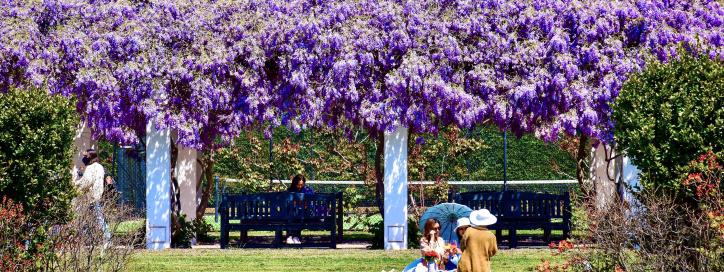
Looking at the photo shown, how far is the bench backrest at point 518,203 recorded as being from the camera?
1583 cm

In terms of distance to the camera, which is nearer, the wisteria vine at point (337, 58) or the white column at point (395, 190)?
the white column at point (395, 190)

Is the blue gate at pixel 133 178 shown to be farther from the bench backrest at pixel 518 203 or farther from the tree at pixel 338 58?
the bench backrest at pixel 518 203

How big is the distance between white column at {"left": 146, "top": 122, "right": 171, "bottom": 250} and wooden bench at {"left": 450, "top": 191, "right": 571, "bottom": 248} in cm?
373

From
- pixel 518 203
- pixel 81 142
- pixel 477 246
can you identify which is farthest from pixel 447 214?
pixel 81 142

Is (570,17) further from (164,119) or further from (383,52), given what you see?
(164,119)

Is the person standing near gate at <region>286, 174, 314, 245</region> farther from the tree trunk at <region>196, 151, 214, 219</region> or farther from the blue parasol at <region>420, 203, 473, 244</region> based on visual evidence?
the blue parasol at <region>420, 203, 473, 244</region>

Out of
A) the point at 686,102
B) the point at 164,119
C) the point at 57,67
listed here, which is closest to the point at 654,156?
the point at 686,102

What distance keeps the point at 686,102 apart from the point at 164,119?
8.04 metres

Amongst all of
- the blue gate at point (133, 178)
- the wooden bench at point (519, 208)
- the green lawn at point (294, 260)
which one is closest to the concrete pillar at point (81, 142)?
the blue gate at point (133, 178)

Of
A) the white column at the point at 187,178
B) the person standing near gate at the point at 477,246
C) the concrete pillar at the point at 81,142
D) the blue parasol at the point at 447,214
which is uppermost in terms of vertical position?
the concrete pillar at the point at 81,142

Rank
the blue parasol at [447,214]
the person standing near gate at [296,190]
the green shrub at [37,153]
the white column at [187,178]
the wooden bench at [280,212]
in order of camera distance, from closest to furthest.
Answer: the green shrub at [37,153]
the blue parasol at [447,214]
the wooden bench at [280,212]
the person standing near gate at [296,190]
the white column at [187,178]

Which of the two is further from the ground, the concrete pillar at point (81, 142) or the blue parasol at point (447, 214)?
the concrete pillar at point (81, 142)

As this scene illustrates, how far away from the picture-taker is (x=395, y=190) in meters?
15.9

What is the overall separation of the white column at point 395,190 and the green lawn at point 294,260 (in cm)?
51
